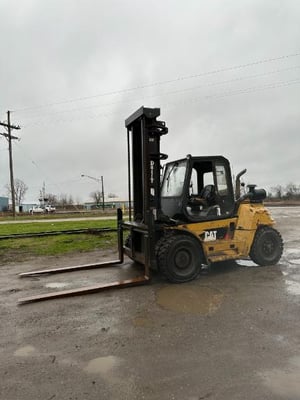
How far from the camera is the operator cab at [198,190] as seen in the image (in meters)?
7.35

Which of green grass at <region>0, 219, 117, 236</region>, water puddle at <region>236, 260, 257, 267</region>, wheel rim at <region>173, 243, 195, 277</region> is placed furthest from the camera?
green grass at <region>0, 219, 117, 236</region>

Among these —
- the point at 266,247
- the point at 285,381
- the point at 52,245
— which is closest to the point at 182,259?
the point at 266,247

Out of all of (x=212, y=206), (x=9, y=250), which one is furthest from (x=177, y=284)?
(x=9, y=250)

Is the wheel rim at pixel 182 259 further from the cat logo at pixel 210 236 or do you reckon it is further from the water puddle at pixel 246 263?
the water puddle at pixel 246 263

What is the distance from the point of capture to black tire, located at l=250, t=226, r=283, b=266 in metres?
8.00

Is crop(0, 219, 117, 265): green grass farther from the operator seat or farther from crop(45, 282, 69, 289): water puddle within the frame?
the operator seat

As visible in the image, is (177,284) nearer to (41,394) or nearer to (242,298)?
(242,298)

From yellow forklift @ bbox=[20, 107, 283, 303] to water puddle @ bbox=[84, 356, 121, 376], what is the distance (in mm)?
2529

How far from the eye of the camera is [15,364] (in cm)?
367

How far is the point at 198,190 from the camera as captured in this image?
7.80m

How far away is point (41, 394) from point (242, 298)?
3.62 m

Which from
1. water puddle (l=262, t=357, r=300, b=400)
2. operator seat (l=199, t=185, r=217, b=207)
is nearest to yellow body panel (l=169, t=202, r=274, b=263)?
operator seat (l=199, t=185, r=217, b=207)

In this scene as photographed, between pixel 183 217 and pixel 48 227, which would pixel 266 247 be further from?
pixel 48 227

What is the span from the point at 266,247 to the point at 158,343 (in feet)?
16.0
